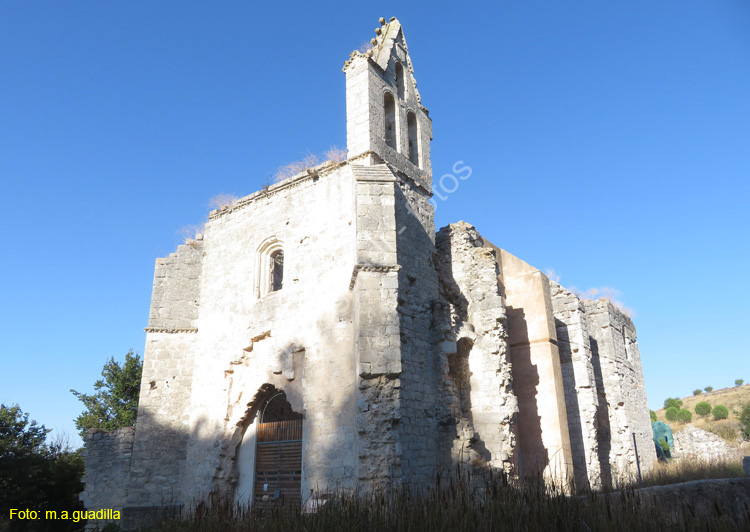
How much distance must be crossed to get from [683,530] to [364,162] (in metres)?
8.69

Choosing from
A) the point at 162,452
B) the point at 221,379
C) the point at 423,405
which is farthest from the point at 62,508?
the point at 423,405

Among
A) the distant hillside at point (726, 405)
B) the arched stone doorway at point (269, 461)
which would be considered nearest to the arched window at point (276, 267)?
the arched stone doorway at point (269, 461)

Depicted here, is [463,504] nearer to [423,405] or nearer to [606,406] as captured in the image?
[423,405]

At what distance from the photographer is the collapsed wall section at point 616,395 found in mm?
16125

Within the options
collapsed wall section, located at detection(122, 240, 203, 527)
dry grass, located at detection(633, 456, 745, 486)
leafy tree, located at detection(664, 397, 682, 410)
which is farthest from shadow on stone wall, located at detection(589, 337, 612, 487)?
leafy tree, located at detection(664, 397, 682, 410)

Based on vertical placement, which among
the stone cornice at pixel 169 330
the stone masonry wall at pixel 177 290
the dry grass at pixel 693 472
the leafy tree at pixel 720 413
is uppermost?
the stone masonry wall at pixel 177 290

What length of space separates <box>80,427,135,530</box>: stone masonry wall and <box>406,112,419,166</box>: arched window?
29.5 ft

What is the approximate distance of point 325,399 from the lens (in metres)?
10.3

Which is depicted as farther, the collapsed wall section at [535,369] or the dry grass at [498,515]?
the collapsed wall section at [535,369]

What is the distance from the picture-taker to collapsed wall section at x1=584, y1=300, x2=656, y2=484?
52.9 feet

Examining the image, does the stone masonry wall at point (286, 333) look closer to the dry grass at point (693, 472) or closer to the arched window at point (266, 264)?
the arched window at point (266, 264)

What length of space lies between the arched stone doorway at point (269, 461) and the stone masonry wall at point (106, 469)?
2.74 meters

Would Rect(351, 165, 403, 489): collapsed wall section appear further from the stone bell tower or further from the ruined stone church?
the stone bell tower

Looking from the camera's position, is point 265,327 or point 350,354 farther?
point 265,327
